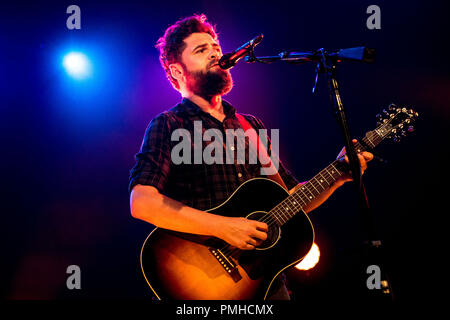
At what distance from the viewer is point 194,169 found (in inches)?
81.5

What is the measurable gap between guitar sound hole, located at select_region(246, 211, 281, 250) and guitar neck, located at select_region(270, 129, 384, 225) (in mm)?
106

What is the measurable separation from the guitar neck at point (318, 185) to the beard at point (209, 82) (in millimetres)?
1025

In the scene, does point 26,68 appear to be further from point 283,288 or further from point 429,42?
point 429,42

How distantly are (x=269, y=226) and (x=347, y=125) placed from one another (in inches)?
29.9

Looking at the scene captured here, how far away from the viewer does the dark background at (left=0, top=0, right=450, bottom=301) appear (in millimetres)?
3230

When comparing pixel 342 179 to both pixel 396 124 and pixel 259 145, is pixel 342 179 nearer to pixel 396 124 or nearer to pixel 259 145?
pixel 396 124

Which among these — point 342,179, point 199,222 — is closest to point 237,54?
point 199,222

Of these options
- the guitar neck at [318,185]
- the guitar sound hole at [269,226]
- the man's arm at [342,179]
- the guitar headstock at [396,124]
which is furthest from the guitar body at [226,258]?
the guitar headstock at [396,124]

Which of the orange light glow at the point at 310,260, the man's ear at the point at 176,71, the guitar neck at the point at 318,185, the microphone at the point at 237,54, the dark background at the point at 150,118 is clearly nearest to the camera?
the microphone at the point at 237,54

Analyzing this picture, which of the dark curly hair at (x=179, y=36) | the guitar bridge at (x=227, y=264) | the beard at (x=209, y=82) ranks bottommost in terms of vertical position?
the guitar bridge at (x=227, y=264)

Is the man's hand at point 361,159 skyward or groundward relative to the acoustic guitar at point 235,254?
skyward

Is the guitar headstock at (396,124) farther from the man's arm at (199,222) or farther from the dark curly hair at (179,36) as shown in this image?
the dark curly hair at (179,36)

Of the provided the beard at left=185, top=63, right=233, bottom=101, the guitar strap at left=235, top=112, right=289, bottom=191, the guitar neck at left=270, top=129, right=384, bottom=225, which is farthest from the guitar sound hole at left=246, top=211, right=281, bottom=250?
the beard at left=185, top=63, right=233, bottom=101

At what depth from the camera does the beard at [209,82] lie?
244cm
